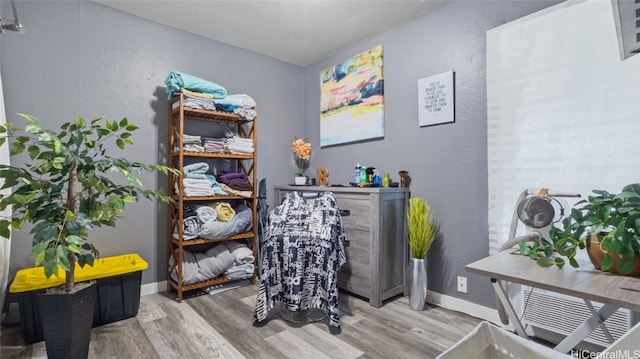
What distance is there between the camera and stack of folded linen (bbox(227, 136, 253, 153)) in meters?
2.67

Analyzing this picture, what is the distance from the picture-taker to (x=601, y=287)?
91 cm

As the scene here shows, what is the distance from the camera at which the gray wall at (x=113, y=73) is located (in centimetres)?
205

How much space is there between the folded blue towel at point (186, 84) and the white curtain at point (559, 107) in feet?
7.09

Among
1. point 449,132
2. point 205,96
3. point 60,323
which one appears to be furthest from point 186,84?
point 449,132

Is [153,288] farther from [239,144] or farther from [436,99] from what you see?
[436,99]

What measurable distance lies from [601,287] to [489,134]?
1298mm

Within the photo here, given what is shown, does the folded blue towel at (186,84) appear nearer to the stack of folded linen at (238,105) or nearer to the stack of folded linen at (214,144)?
the stack of folded linen at (238,105)

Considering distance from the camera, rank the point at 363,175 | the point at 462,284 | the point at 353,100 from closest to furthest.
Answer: the point at 462,284 < the point at 363,175 < the point at 353,100

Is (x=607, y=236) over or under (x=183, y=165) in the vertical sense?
under

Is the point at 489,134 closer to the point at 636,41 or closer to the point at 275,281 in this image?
the point at 636,41

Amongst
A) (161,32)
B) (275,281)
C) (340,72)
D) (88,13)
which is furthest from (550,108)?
(88,13)

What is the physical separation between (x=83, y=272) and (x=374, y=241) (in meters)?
2.01

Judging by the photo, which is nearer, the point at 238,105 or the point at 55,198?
the point at 55,198

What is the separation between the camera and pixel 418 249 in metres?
2.21
